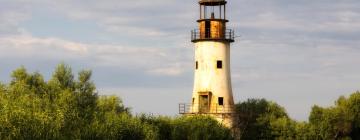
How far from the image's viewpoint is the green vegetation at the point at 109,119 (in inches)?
2184

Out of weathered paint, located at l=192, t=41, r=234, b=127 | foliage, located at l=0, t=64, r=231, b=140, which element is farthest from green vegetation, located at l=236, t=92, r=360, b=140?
foliage, located at l=0, t=64, r=231, b=140

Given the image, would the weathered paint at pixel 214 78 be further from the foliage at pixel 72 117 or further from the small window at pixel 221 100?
the foliage at pixel 72 117

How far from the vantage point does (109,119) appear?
219 ft

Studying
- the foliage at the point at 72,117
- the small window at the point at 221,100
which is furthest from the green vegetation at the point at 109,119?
the small window at the point at 221,100

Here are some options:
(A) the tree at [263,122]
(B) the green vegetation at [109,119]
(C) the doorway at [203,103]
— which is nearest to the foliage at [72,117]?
(B) the green vegetation at [109,119]

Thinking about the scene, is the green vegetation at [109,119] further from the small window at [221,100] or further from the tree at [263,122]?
the small window at [221,100]

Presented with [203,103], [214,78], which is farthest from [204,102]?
[214,78]

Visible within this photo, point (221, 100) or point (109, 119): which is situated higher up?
point (221, 100)

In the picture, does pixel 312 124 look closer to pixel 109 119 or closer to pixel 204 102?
pixel 204 102

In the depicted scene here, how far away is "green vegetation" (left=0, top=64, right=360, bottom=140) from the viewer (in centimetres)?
5547

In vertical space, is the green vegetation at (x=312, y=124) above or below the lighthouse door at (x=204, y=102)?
below

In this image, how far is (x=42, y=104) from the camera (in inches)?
2694

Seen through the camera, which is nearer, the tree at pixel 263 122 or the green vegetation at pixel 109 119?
the green vegetation at pixel 109 119

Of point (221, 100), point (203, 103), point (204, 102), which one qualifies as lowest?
point (203, 103)
